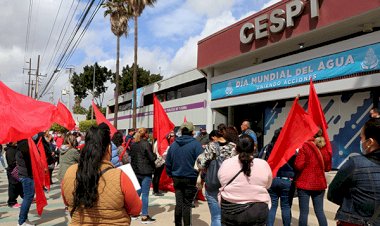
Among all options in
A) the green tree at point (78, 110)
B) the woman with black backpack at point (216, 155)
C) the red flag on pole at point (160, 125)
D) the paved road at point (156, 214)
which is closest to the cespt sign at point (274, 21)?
the red flag on pole at point (160, 125)

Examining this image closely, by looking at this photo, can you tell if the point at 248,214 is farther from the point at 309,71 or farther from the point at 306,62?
the point at 306,62

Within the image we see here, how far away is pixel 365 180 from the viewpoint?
2529 mm

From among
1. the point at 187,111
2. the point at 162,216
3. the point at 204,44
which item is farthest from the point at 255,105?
the point at 162,216

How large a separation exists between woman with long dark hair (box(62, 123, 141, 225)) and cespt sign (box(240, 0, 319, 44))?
9.58m

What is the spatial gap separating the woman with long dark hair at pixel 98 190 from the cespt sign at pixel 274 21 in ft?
31.4

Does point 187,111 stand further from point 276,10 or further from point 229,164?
point 229,164

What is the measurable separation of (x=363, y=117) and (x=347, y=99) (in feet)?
2.68

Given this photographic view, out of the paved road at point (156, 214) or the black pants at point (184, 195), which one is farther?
the paved road at point (156, 214)

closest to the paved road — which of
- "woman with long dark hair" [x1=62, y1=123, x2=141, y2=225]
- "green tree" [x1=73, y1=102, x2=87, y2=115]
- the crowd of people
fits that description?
the crowd of people

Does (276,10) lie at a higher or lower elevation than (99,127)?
higher

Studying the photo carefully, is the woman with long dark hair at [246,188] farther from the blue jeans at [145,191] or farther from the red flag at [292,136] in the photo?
the blue jeans at [145,191]

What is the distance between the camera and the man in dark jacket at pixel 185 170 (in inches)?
214

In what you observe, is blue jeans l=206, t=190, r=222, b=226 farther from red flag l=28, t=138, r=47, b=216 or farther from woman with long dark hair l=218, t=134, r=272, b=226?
red flag l=28, t=138, r=47, b=216

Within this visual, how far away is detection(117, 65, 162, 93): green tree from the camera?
2046 inches
